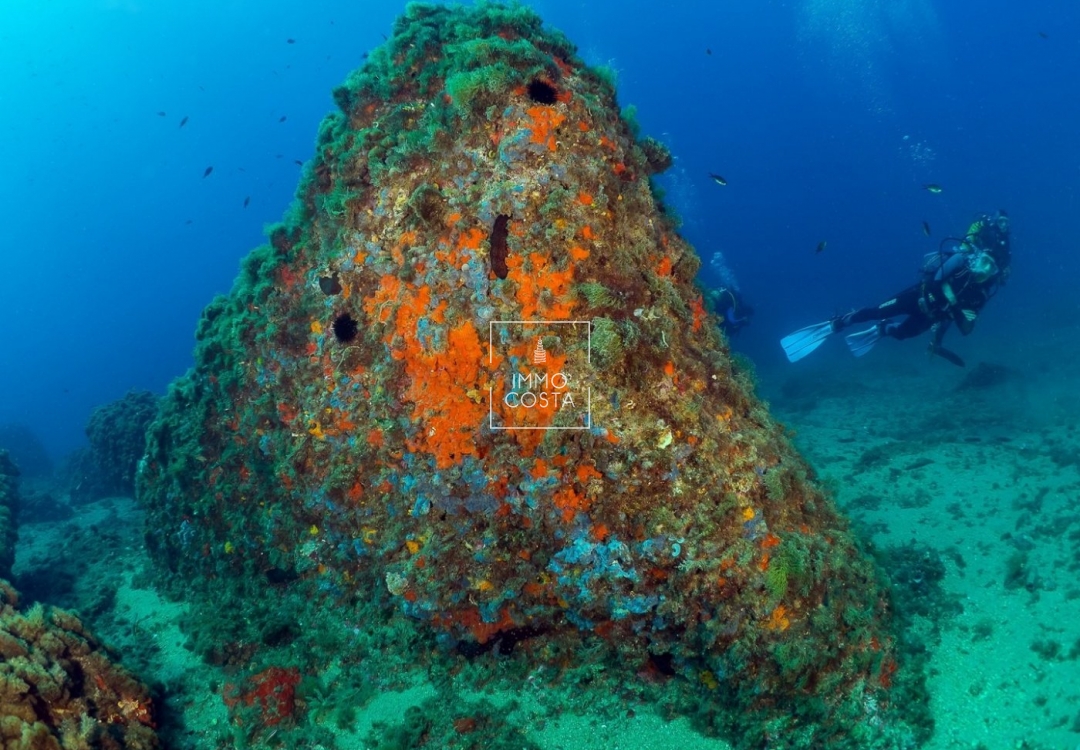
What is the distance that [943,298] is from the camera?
462 inches

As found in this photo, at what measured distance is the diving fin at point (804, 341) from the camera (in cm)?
1185

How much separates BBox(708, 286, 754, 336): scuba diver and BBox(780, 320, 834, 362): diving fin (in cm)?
208

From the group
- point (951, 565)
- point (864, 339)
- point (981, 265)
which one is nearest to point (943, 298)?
point (981, 265)

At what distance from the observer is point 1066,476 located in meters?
8.16

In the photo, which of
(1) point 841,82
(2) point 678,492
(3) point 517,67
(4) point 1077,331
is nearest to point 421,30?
(3) point 517,67

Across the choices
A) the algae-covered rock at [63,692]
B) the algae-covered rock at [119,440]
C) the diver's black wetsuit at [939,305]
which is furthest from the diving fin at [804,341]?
the algae-covered rock at [119,440]

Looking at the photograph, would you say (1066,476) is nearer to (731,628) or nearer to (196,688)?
(731,628)

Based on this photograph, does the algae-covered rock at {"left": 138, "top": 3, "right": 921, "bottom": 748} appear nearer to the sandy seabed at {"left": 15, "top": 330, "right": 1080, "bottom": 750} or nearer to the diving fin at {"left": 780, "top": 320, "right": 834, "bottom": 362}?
the sandy seabed at {"left": 15, "top": 330, "right": 1080, "bottom": 750}

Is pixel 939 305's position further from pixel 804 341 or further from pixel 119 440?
pixel 119 440

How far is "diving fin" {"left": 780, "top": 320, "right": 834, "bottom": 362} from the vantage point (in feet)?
38.9

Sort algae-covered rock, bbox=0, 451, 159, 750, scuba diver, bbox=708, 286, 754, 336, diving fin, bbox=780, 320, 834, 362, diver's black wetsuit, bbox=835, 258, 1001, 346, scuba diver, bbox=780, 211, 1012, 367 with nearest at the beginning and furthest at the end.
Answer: algae-covered rock, bbox=0, 451, 159, 750 < scuba diver, bbox=780, 211, 1012, 367 < diver's black wetsuit, bbox=835, 258, 1001, 346 < diving fin, bbox=780, 320, 834, 362 < scuba diver, bbox=708, 286, 754, 336

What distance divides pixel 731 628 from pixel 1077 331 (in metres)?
28.9

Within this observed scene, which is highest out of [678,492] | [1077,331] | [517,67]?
[1077,331]

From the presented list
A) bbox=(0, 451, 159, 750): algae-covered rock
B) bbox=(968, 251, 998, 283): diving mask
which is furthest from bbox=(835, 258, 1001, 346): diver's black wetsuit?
bbox=(0, 451, 159, 750): algae-covered rock
